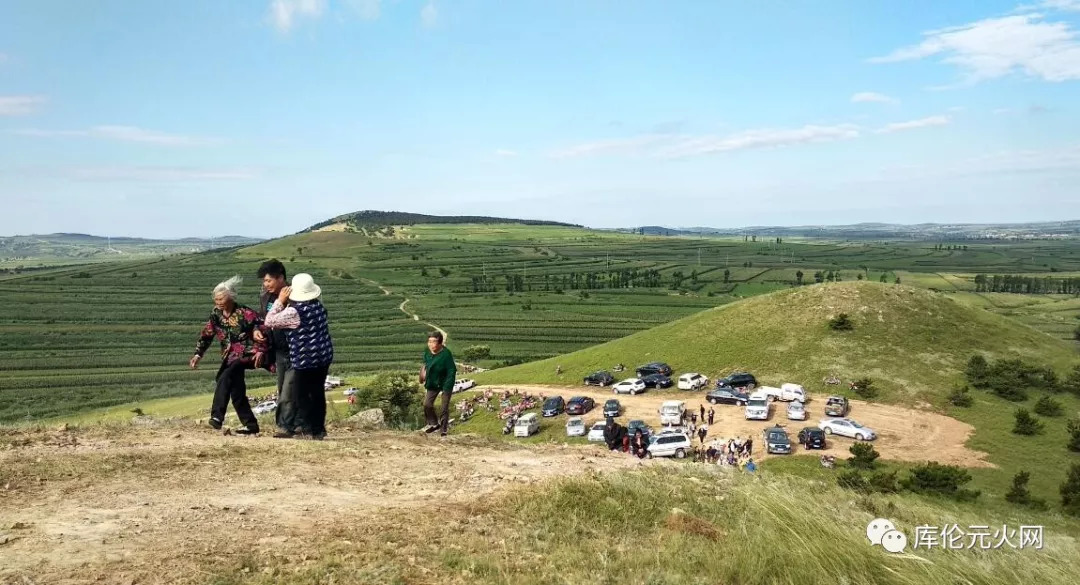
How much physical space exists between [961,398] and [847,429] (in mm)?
10466

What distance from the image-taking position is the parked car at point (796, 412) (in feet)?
116

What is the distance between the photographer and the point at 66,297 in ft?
405

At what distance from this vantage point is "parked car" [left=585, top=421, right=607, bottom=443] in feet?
110

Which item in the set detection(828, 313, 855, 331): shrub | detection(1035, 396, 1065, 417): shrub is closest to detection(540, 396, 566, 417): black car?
detection(828, 313, 855, 331): shrub

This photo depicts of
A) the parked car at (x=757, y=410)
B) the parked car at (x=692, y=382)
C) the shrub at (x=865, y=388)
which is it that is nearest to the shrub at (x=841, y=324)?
the shrub at (x=865, y=388)

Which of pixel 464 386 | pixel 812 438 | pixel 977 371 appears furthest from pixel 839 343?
pixel 464 386

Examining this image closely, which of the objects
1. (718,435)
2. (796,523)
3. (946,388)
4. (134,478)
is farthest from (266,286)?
(946,388)

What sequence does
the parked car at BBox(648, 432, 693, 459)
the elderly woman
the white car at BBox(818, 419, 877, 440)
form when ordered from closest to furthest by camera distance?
the elderly woman → the parked car at BBox(648, 432, 693, 459) → the white car at BBox(818, 419, 877, 440)

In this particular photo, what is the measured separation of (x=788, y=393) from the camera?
3884cm

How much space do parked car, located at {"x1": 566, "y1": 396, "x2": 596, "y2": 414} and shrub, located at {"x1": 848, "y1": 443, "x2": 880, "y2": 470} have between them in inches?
628

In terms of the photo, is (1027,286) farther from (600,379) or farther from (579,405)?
(579,405)

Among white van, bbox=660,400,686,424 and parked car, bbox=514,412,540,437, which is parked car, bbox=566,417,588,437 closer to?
parked car, bbox=514,412,540,437

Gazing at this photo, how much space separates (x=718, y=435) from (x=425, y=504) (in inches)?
1129

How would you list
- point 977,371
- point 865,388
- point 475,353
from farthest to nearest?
point 475,353 < point 977,371 < point 865,388
